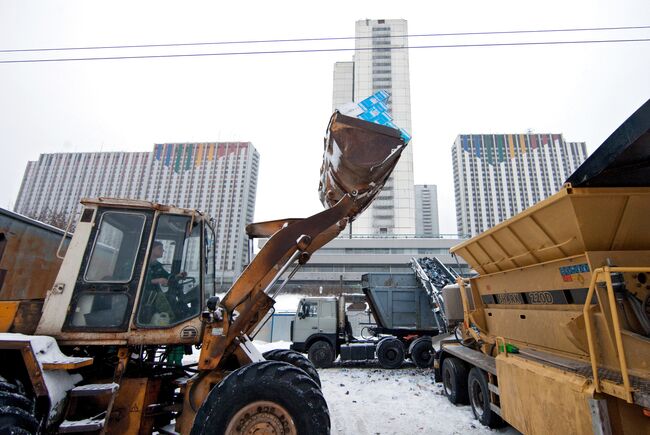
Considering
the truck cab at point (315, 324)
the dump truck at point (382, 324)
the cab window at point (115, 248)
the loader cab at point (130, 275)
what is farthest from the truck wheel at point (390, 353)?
the cab window at point (115, 248)

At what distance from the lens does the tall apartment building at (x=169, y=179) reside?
62062 millimetres

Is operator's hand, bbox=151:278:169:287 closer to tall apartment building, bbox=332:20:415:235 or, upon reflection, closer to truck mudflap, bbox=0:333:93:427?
truck mudflap, bbox=0:333:93:427

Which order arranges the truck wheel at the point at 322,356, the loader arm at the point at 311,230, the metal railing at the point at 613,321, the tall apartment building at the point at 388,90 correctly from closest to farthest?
the metal railing at the point at 613,321
the loader arm at the point at 311,230
the truck wheel at the point at 322,356
the tall apartment building at the point at 388,90

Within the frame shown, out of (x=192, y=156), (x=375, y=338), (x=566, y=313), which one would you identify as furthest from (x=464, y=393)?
(x=192, y=156)

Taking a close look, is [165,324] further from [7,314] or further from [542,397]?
[542,397]

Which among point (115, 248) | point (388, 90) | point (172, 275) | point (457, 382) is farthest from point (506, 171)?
point (115, 248)

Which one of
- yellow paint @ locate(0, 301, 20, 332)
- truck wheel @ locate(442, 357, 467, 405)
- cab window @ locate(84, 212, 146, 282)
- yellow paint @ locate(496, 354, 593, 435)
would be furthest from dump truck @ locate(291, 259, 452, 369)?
yellow paint @ locate(0, 301, 20, 332)

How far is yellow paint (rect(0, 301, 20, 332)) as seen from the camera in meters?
3.12

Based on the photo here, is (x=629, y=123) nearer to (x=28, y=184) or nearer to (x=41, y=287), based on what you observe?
(x=41, y=287)

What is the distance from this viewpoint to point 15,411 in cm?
250

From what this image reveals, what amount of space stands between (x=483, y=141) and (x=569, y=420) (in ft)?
291

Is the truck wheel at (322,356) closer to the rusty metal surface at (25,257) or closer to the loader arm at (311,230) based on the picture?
the loader arm at (311,230)

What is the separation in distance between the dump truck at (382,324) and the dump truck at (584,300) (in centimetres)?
609

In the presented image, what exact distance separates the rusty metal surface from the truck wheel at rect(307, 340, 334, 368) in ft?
26.4
